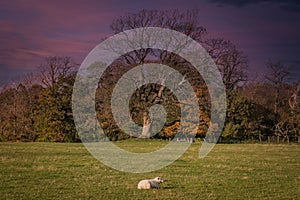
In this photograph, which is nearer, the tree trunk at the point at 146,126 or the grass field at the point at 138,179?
the grass field at the point at 138,179

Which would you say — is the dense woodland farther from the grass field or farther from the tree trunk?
the grass field

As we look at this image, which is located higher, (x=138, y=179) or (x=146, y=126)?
(x=138, y=179)

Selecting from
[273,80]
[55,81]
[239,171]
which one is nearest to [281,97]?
[273,80]

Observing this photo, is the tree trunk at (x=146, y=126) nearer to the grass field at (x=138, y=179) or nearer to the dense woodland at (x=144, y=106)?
the dense woodland at (x=144, y=106)

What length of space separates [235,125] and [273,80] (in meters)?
19.1

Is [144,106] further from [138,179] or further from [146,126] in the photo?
[138,179]

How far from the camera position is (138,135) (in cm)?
4862

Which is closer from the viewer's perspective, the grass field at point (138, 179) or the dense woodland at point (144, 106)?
the grass field at point (138, 179)

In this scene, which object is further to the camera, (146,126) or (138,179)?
(146,126)

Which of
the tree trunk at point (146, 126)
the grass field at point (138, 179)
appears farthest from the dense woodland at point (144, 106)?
the grass field at point (138, 179)

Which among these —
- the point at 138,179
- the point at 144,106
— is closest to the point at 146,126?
the point at 144,106

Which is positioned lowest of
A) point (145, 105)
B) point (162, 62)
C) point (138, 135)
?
point (138, 135)

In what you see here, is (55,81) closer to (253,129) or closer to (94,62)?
(94,62)

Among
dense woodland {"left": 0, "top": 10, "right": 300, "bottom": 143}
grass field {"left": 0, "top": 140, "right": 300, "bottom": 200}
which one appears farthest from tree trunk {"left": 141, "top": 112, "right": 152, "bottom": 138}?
grass field {"left": 0, "top": 140, "right": 300, "bottom": 200}
